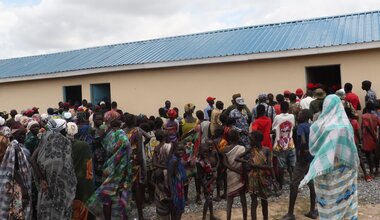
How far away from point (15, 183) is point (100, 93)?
9040mm

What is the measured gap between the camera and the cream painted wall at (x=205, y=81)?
9734mm

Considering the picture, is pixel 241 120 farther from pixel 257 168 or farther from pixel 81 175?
pixel 81 175

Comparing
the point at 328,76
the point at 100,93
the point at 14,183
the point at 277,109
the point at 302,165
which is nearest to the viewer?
the point at 14,183

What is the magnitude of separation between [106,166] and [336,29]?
7.87m

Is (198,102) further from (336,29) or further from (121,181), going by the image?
(121,181)

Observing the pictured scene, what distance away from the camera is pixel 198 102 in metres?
11.7

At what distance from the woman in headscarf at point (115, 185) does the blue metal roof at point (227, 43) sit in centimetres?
586

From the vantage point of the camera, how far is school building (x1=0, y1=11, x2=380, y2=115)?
988cm

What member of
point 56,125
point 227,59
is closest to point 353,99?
point 227,59

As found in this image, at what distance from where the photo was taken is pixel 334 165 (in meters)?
4.48

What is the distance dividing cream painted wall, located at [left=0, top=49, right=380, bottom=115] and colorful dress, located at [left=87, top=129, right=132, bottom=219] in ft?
19.1

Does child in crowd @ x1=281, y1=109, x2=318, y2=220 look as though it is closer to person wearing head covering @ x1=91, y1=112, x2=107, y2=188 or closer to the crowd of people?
the crowd of people

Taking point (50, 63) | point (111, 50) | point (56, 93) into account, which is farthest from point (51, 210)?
point (50, 63)

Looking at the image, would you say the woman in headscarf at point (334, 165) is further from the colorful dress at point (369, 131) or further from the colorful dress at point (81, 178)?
the colorful dress at point (369, 131)
